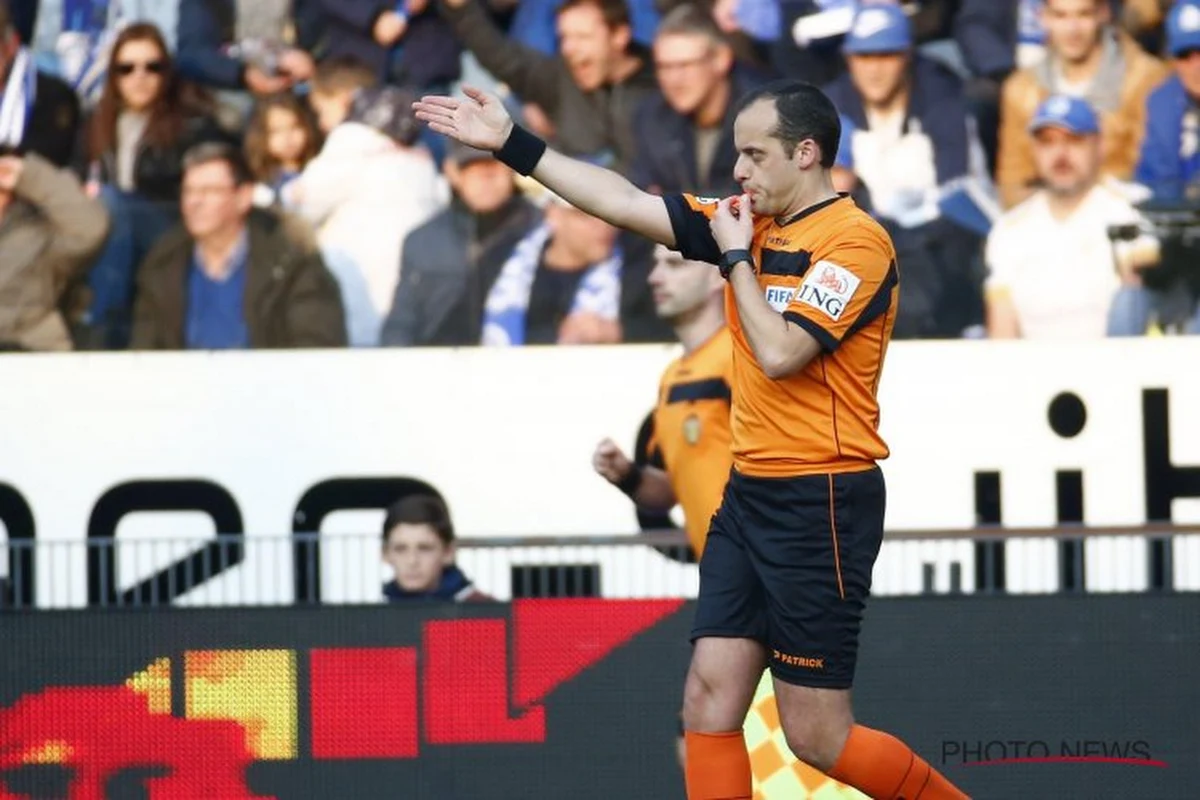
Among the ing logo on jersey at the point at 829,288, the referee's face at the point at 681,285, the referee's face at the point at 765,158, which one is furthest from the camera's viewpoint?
the referee's face at the point at 681,285

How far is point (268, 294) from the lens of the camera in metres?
8.77

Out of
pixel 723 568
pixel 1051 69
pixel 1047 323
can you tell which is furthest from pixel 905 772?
pixel 1051 69

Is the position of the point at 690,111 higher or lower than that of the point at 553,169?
higher

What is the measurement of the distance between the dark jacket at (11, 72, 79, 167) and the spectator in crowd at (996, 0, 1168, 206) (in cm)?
397

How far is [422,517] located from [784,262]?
2.68 meters

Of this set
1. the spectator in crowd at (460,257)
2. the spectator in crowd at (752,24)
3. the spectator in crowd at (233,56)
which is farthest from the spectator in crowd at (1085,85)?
the spectator in crowd at (233,56)

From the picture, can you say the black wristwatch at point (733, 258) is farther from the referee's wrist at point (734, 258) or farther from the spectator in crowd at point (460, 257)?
the spectator in crowd at point (460, 257)

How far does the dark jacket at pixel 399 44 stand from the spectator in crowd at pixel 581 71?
87 millimetres

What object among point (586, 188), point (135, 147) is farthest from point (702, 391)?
point (135, 147)

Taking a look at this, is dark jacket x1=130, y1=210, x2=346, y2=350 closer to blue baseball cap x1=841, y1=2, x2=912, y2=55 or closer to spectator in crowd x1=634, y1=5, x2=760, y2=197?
spectator in crowd x1=634, y1=5, x2=760, y2=197

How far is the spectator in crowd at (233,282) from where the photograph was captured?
8.74 m

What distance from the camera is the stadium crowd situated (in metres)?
8.59

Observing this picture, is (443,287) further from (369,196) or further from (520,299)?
(369,196)

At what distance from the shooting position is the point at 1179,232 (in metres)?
8.55
